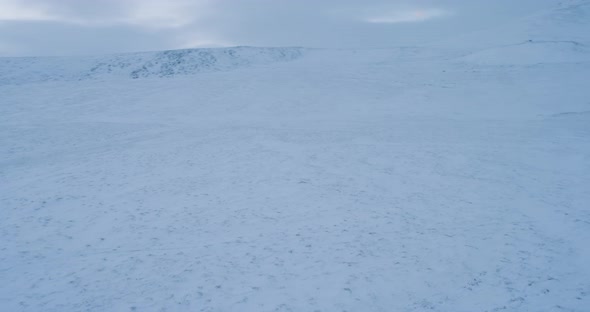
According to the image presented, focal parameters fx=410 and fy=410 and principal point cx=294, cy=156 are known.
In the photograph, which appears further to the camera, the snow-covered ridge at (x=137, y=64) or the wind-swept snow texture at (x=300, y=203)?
the snow-covered ridge at (x=137, y=64)

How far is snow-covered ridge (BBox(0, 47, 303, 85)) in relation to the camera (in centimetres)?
3391

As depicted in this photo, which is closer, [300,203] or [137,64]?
[300,203]

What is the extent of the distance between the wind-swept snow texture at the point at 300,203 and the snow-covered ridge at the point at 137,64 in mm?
15214

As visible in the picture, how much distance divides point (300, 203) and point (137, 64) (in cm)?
3268

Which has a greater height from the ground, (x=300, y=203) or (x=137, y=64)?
(x=137, y=64)

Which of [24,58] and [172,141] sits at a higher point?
[24,58]

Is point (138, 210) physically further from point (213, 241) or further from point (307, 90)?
point (307, 90)

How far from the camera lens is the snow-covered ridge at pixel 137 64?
33906 mm

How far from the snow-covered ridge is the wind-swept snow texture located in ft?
49.9

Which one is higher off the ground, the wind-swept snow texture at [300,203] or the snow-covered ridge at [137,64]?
the snow-covered ridge at [137,64]

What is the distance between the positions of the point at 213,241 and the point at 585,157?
388 inches

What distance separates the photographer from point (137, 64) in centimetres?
3631

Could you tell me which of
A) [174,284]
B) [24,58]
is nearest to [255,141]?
[174,284]

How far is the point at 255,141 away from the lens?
512 inches
